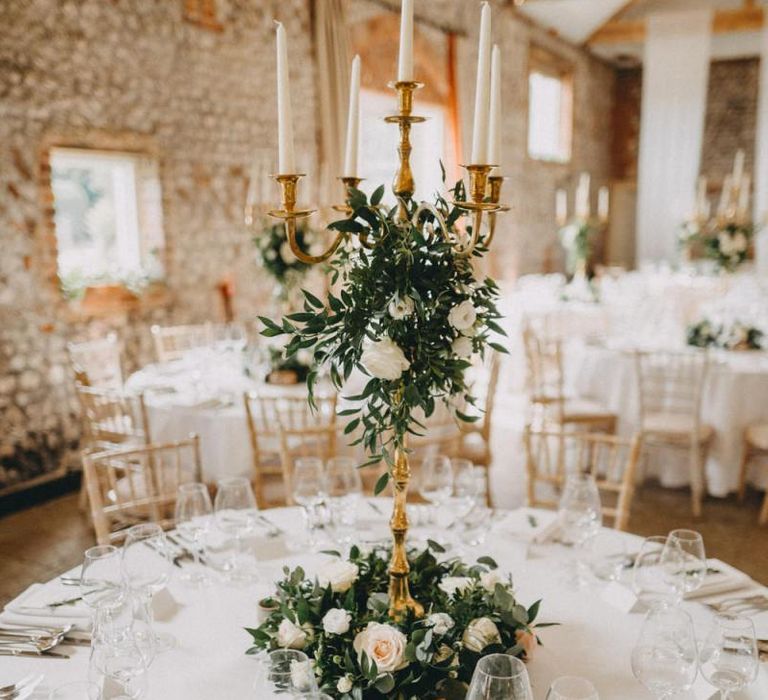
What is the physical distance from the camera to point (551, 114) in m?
12.0

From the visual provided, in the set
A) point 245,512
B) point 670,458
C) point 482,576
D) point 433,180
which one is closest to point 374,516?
point 245,512

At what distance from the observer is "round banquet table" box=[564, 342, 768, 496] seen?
172 inches

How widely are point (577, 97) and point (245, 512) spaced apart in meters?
11.9

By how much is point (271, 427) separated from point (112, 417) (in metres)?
1.15

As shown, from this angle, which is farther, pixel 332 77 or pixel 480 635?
pixel 332 77

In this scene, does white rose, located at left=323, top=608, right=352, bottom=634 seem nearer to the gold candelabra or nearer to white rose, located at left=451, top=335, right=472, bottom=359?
the gold candelabra

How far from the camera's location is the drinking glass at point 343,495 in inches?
79.5

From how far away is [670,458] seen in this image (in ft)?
15.6

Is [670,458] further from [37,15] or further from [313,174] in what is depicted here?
[37,15]

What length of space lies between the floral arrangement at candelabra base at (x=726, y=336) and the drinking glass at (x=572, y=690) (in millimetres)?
4178

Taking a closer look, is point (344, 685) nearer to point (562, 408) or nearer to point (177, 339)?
point (562, 408)

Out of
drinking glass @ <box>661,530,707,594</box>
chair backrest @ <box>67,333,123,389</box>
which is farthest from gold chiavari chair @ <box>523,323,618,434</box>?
drinking glass @ <box>661,530,707,594</box>

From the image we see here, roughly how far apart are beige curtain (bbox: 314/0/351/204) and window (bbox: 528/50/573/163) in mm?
4972

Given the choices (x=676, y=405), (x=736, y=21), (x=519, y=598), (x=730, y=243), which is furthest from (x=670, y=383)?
(x=736, y=21)
